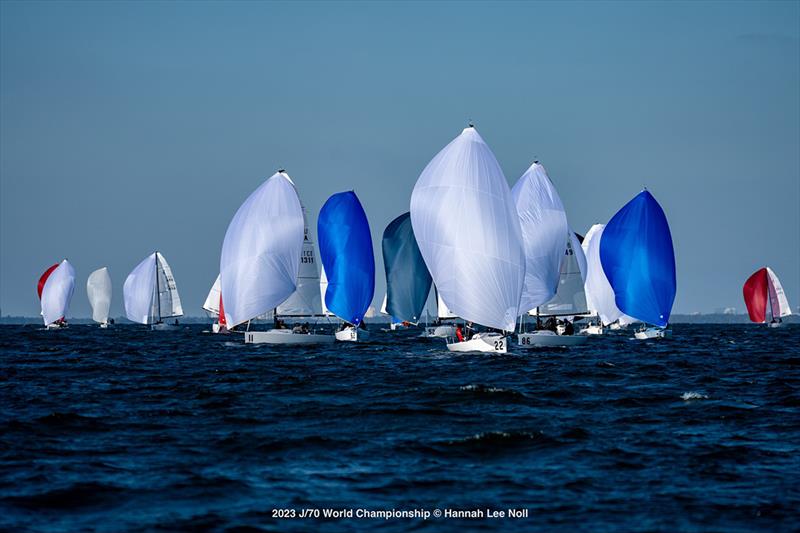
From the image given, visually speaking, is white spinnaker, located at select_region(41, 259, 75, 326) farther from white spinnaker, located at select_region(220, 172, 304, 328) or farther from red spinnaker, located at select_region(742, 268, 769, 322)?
red spinnaker, located at select_region(742, 268, 769, 322)

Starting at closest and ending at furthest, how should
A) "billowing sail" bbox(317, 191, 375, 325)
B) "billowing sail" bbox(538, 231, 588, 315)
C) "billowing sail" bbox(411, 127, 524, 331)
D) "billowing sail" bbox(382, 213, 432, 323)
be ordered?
"billowing sail" bbox(411, 127, 524, 331)
"billowing sail" bbox(317, 191, 375, 325)
"billowing sail" bbox(538, 231, 588, 315)
"billowing sail" bbox(382, 213, 432, 323)

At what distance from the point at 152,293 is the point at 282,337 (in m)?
61.8

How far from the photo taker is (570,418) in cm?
2459

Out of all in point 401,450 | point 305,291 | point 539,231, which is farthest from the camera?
point 305,291

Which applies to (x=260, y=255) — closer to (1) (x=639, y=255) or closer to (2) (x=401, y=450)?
(1) (x=639, y=255)

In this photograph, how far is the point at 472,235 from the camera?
43.5 meters

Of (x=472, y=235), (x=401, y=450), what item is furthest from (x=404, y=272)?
(x=401, y=450)

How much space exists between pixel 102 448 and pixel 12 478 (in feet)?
9.67

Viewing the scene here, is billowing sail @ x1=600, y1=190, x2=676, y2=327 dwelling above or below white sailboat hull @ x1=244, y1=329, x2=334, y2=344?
above

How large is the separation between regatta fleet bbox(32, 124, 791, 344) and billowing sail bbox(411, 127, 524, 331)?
50 mm

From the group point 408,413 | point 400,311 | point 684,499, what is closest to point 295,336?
point 400,311

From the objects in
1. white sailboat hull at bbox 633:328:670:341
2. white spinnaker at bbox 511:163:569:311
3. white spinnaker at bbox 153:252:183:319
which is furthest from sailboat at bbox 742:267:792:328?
white spinnaker at bbox 511:163:569:311

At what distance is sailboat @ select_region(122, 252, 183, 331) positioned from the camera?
115 metres

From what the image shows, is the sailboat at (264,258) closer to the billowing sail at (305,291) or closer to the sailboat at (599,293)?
the billowing sail at (305,291)
